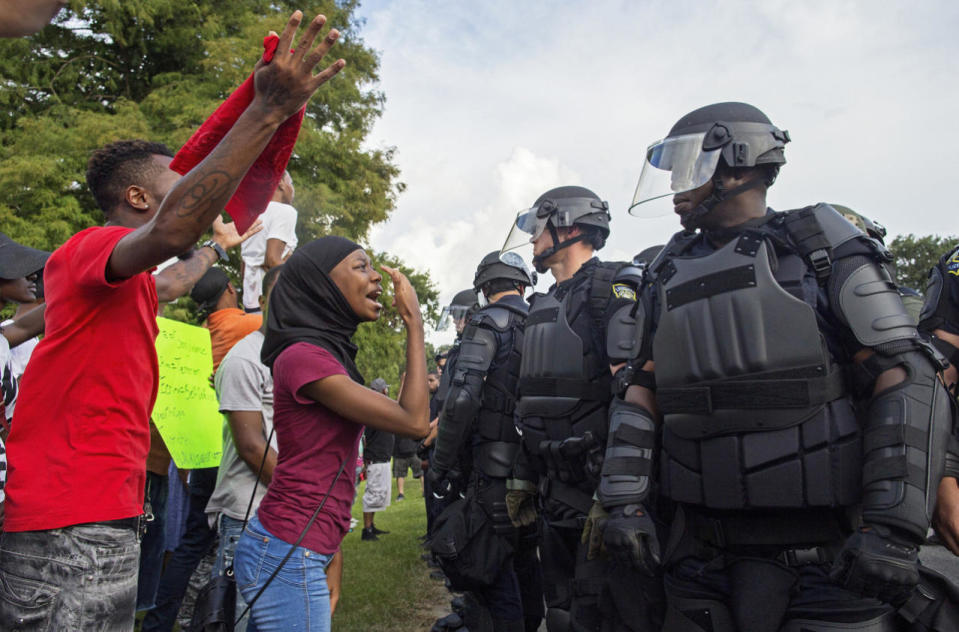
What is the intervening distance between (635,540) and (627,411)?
22.3 inches

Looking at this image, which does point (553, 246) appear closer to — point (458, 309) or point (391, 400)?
point (391, 400)

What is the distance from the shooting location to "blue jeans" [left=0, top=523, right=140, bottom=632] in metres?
1.95

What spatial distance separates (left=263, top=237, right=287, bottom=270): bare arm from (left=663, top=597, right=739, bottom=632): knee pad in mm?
3857

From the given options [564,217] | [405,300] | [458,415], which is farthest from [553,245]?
[405,300]

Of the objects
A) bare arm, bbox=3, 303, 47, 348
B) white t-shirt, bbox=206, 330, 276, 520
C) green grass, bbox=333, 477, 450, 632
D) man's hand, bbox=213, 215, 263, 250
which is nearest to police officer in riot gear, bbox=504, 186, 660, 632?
white t-shirt, bbox=206, 330, 276, 520

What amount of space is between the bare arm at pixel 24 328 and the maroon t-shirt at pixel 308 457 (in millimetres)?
2023

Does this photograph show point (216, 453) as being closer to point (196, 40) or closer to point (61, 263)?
point (61, 263)

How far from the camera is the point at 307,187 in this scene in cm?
1605

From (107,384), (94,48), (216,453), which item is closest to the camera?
(107,384)

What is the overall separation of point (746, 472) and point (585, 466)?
148 centimetres

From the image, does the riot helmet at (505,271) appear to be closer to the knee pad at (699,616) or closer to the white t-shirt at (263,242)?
the white t-shirt at (263,242)

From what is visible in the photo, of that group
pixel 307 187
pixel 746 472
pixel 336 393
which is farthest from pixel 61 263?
pixel 307 187

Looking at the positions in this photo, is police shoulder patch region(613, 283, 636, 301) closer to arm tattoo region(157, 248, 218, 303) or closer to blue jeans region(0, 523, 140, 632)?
arm tattoo region(157, 248, 218, 303)

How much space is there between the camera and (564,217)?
464 centimetres
